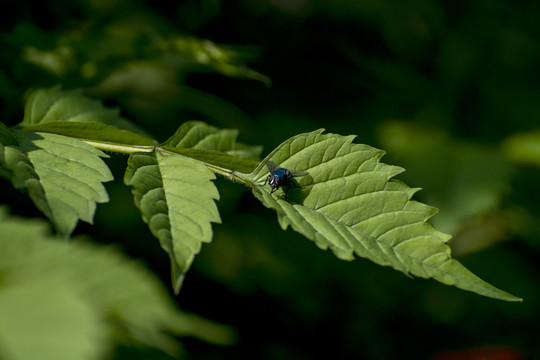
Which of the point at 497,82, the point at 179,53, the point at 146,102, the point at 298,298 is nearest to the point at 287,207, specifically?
the point at 179,53

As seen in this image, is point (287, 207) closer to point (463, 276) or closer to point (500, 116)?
point (463, 276)

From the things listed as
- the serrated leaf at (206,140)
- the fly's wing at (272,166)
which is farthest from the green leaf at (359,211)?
the serrated leaf at (206,140)

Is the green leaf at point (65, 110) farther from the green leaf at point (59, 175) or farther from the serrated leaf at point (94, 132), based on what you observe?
the green leaf at point (59, 175)

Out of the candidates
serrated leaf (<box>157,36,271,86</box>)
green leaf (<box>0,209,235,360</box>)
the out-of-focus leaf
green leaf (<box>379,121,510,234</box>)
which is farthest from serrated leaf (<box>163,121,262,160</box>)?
the out-of-focus leaf

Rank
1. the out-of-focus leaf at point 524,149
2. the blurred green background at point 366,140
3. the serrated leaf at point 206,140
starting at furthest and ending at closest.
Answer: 1. the out-of-focus leaf at point 524,149
2. the blurred green background at point 366,140
3. the serrated leaf at point 206,140

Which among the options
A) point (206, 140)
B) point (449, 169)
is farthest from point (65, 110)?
point (449, 169)

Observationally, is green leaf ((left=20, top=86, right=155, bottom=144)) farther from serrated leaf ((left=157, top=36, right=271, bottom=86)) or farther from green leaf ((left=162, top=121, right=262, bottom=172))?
serrated leaf ((left=157, top=36, right=271, bottom=86))

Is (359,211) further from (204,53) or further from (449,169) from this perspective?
(449,169)

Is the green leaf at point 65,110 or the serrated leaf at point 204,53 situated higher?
A: the serrated leaf at point 204,53
